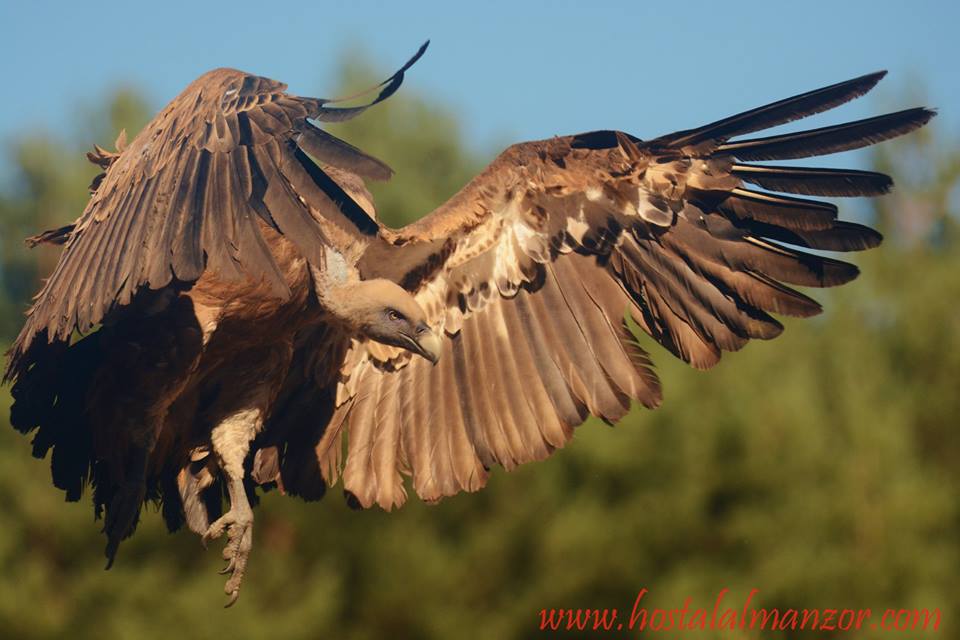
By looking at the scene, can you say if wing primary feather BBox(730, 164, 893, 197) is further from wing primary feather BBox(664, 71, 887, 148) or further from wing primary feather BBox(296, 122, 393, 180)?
wing primary feather BBox(296, 122, 393, 180)

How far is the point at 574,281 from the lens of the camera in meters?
6.33

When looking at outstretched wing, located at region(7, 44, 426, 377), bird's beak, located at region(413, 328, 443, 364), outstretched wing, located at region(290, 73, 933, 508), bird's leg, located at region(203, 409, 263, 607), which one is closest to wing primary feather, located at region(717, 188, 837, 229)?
outstretched wing, located at region(290, 73, 933, 508)

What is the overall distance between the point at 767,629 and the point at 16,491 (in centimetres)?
1043

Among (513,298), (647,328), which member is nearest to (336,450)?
(513,298)

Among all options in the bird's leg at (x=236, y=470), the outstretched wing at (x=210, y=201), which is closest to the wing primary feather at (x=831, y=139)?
the outstretched wing at (x=210, y=201)

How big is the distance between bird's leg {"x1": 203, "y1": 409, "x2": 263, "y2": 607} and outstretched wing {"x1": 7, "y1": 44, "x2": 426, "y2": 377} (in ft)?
3.11

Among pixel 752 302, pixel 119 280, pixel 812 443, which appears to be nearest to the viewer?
pixel 119 280

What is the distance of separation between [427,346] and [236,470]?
108 centimetres

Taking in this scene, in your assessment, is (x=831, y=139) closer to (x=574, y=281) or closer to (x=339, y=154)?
(x=574, y=281)

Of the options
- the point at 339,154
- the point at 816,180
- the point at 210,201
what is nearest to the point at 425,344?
the point at 339,154

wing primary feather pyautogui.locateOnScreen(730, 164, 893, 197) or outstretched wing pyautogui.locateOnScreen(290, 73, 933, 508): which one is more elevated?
wing primary feather pyautogui.locateOnScreen(730, 164, 893, 197)

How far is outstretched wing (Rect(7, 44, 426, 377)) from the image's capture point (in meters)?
4.96

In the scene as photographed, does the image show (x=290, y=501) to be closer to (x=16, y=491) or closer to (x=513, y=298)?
(x=16, y=491)

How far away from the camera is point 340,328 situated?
6406mm
